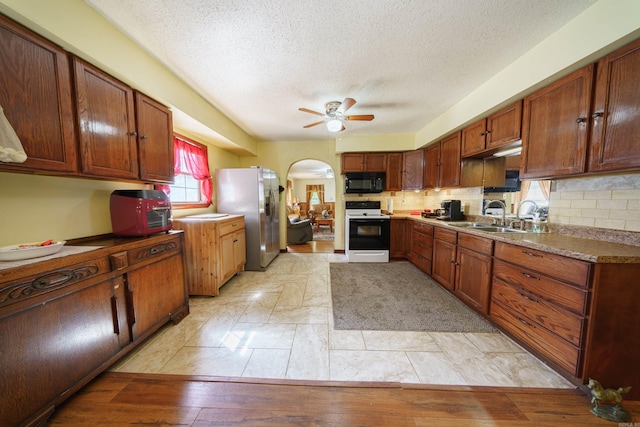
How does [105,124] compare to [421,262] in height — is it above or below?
above

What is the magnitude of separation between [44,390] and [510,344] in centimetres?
308

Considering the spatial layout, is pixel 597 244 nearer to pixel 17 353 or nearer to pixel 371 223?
pixel 371 223

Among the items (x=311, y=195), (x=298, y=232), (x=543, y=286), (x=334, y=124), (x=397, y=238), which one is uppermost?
(x=334, y=124)

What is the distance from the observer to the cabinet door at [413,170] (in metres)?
3.83

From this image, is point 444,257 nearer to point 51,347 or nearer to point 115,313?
point 115,313

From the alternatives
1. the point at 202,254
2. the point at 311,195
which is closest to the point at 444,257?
the point at 202,254

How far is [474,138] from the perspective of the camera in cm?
258

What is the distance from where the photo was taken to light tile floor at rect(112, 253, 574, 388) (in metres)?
1.42

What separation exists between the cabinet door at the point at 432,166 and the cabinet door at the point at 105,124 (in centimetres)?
389

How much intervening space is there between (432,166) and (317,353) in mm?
3345

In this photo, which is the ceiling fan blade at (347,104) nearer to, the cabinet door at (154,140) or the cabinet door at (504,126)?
the cabinet door at (504,126)

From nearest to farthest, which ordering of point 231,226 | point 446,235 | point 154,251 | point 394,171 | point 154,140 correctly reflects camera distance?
point 154,251 → point 154,140 → point 446,235 → point 231,226 → point 394,171

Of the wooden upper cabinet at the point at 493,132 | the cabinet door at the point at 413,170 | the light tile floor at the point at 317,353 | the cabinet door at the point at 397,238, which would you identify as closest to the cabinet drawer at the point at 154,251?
the light tile floor at the point at 317,353

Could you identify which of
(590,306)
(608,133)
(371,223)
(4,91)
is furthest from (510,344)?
(4,91)
